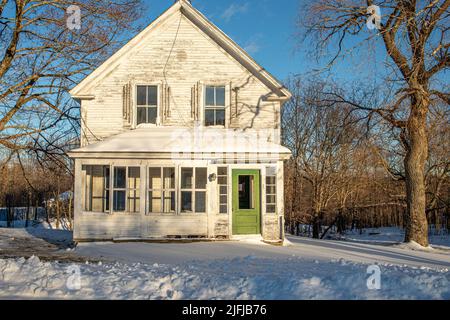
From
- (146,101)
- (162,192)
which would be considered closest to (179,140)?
(162,192)

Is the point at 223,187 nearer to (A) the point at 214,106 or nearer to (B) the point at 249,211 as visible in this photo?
(B) the point at 249,211

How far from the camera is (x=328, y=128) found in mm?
27797

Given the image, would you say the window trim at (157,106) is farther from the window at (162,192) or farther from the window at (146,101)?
the window at (162,192)

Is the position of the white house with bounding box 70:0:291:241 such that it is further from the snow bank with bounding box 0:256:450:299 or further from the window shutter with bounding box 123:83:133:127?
the snow bank with bounding box 0:256:450:299

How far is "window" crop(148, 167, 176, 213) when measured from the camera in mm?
13562

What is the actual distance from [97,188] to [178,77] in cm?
500

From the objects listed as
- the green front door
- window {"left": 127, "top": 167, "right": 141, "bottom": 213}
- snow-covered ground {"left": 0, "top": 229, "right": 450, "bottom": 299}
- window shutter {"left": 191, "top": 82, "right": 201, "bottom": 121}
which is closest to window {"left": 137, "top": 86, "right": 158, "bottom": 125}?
window shutter {"left": 191, "top": 82, "right": 201, "bottom": 121}

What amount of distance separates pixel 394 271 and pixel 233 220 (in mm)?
6486

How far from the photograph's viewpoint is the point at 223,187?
13.6m

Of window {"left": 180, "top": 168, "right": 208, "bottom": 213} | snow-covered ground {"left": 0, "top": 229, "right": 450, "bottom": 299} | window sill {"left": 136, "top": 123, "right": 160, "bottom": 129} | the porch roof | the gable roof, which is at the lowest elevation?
snow-covered ground {"left": 0, "top": 229, "right": 450, "bottom": 299}

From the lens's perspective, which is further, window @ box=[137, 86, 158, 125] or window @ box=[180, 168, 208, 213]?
window @ box=[137, 86, 158, 125]

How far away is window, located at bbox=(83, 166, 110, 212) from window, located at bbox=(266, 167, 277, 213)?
557cm
